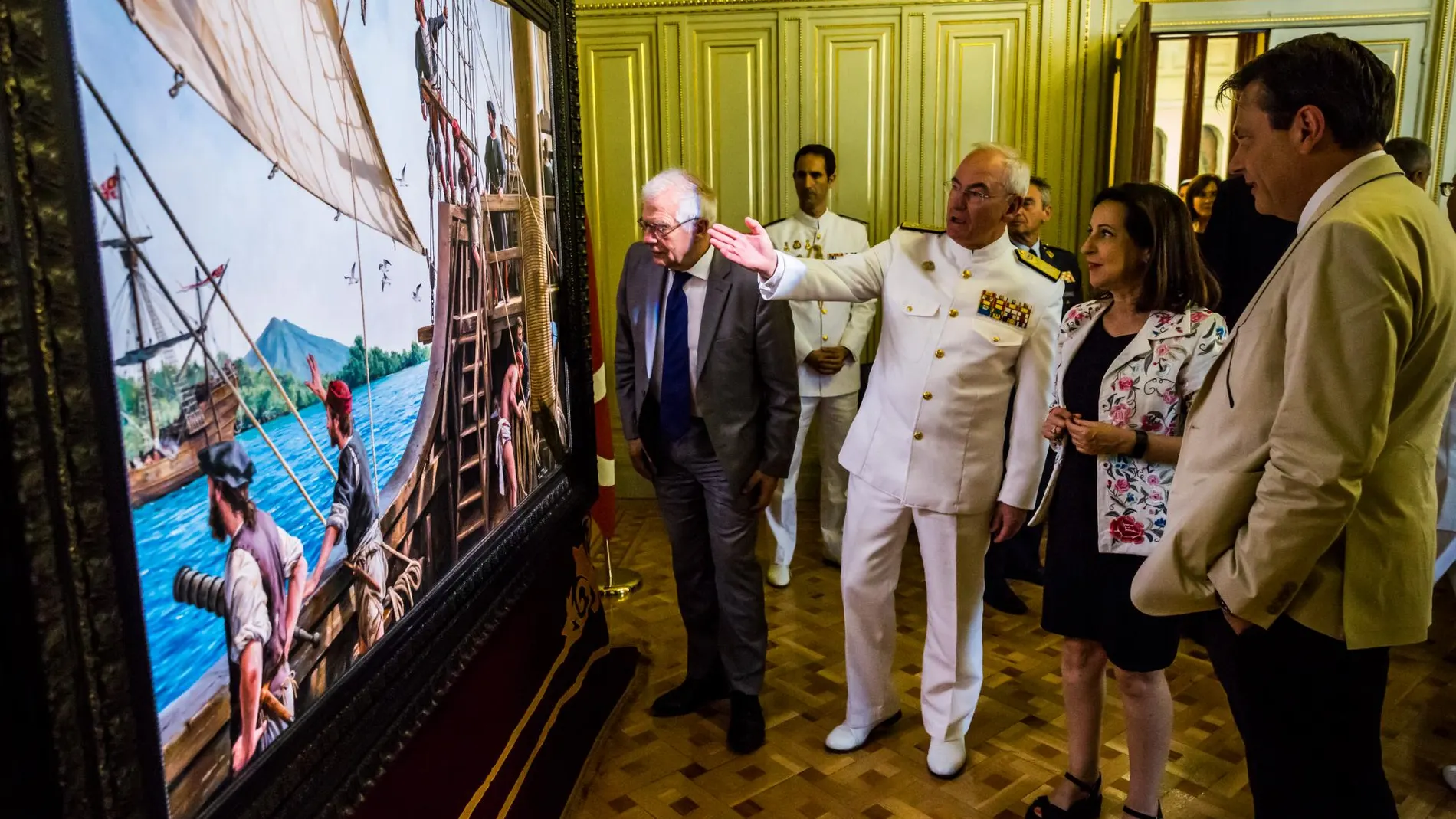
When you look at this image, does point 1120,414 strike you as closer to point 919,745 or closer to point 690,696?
point 919,745

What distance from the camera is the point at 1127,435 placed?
1.92m

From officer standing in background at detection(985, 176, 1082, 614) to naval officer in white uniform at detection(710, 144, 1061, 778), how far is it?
1102 mm

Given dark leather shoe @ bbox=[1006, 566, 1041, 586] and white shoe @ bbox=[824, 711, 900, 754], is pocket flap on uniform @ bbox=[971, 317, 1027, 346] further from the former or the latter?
dark leather shoe @ bbox=[1006, 566, 1041, 586]

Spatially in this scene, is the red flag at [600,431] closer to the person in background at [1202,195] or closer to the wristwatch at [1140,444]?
the wristwatch at [1140,444]

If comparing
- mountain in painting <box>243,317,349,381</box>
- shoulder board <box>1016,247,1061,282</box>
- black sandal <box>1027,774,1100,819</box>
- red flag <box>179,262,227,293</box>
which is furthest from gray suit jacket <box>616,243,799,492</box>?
red flag <box>179,262,227,293</box>

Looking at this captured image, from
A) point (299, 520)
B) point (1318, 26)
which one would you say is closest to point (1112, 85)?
point (1318, 26)

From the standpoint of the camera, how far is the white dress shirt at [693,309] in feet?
8.29

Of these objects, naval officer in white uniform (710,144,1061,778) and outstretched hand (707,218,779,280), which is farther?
naval officer in white uniform (710,144,1061,778)

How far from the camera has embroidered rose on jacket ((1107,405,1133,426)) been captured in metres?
1.95

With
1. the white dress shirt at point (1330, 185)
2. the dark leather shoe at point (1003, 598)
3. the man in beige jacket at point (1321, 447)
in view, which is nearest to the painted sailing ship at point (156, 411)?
the man in beige jacket at point (1321, 447)

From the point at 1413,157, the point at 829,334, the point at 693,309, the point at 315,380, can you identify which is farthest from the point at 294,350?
the point at 1413,157

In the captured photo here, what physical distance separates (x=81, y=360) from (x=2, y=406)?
3.2 inches

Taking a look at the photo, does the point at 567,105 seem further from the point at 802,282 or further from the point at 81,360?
the point at 81,360

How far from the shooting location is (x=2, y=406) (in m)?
0.80
